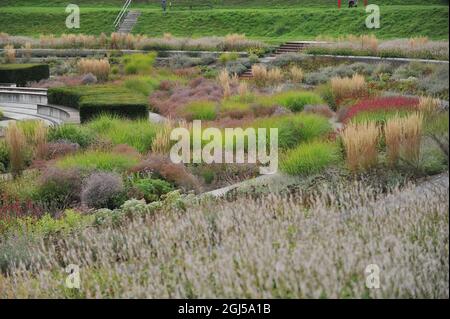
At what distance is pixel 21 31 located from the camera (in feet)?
161

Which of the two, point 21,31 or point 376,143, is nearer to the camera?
point 376,143

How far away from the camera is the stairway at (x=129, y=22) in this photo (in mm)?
47594

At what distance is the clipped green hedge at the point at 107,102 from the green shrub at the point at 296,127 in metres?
3.73

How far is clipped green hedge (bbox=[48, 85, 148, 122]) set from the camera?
601 inches

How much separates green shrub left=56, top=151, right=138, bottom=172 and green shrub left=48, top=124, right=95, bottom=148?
68.4 inches

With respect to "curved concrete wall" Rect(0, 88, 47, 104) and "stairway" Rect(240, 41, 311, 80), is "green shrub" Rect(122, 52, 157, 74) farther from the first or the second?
"stairway" Rect(240, 41, 311, 80)

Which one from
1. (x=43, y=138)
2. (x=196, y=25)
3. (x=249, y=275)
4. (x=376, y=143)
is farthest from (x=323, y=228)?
(x=196, y=25)

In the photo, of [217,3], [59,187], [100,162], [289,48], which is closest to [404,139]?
[100,162]

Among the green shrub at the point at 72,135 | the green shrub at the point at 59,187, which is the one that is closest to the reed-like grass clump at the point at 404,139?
the green shrub at the point at 59,187

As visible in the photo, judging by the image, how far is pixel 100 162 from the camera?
10.3 metres

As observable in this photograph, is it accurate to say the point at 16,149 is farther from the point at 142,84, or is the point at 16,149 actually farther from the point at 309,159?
the point at 142,84

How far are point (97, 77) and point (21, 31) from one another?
28117 mm
